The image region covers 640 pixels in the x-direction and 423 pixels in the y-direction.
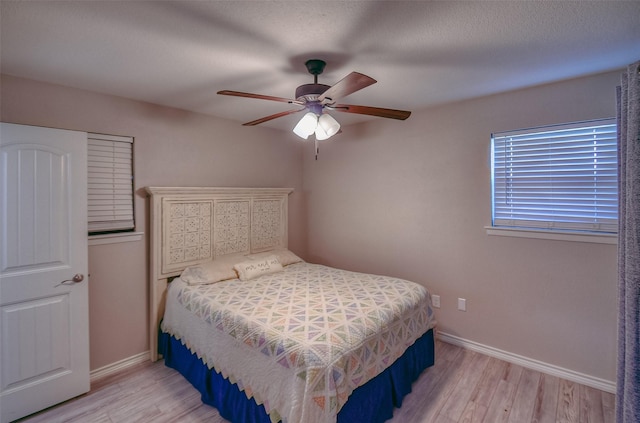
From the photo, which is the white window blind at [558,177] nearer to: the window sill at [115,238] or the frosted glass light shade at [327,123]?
the frosted glass light shade at [327,123]

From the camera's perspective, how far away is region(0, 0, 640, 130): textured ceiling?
1412 mm

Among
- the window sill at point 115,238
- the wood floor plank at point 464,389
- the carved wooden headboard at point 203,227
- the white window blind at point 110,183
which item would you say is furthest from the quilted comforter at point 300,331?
the white window blind at point 110,183

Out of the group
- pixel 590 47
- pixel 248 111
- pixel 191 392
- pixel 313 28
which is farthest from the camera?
pixel 248 111

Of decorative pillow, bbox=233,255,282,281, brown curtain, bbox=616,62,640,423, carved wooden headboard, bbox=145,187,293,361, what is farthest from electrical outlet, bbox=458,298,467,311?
carved wooden headboard, bbox=145,187,293,361

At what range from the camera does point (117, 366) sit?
2.62 meters

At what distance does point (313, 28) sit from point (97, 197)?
2256 millimetres

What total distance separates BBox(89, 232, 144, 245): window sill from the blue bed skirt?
97 cm

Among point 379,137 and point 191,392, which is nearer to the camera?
point 191,392

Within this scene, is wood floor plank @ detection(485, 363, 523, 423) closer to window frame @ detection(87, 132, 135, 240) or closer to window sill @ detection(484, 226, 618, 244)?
window sill @ detection(484, 226, 618, 244)

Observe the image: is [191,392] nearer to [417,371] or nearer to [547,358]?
[417,371]

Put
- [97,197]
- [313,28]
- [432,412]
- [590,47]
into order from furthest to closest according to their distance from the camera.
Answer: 1. [97,197]
2. [432,412]
3. [590,47]
4. [313,28]

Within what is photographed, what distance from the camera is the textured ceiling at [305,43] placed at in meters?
1.41

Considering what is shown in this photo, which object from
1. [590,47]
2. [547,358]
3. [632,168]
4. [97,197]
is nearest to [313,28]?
[632,168]

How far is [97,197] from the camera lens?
2521mm
